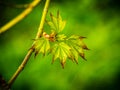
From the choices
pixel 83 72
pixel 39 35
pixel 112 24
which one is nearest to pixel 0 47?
pixel 83 72

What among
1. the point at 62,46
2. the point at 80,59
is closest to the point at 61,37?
the point at 62,46

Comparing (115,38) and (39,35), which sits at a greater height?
(39,35)

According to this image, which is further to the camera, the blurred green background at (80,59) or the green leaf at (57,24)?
the blurred green background at (80,59)

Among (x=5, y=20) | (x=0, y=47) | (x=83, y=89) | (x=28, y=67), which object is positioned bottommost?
(x=83, y=89)

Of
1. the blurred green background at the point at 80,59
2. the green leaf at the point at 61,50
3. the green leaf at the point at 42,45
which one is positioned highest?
the green leaf at the point at 42,45

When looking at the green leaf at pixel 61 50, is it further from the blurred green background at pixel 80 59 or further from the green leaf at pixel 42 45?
the blurred green background at pixel 80 59

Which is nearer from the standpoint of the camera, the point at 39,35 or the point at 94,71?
the point at 39,35

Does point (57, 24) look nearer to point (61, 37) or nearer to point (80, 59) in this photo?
point (61, 37)

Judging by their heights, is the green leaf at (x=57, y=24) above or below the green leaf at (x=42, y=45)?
above

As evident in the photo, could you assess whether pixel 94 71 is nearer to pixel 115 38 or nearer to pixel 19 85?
pixel 115 38

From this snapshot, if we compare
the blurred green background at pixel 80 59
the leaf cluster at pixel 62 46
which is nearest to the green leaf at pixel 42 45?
the leaf cluster at pixel 62 46
